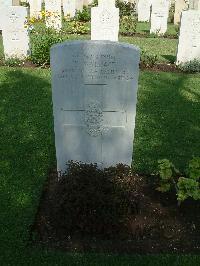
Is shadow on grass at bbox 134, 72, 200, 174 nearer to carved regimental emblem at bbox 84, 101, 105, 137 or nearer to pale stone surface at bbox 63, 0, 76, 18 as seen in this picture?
carved regimental emblem at bbox 84, 101, 105, 137

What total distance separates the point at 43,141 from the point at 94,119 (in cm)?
183

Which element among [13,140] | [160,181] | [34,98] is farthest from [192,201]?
[34,98]

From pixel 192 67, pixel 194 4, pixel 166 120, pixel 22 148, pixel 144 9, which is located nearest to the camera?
pixel 22 148

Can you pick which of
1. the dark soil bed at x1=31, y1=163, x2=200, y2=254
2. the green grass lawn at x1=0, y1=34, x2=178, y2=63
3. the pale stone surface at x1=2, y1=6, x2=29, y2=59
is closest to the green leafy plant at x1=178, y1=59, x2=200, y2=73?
the green grass lawn at x1=0, y1=34, x2=178, y2=63

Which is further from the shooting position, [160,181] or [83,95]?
[160,181]

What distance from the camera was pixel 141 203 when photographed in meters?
4.21

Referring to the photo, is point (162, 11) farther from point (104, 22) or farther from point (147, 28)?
point (104, 22)

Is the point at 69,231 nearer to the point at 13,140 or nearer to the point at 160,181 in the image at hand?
the point at 160,181

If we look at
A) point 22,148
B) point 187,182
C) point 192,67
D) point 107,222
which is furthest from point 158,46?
point 107,222

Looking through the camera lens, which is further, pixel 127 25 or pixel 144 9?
pixel 144 9

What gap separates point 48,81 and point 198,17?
173 inches

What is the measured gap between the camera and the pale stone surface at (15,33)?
10.2 m

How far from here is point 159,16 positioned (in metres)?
15.3

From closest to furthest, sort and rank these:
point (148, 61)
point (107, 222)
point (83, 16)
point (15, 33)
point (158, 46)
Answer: point (107, 222), point (148, 61), point (15, 33), point (158, 46), point (83, 16)
